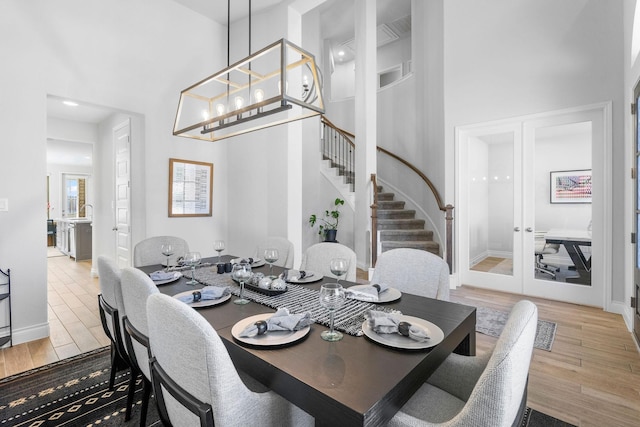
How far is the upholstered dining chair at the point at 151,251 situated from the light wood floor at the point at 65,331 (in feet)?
2.64

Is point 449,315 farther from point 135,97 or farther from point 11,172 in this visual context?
point 135,97

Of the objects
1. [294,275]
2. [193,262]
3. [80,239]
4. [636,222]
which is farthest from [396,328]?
[80,239]

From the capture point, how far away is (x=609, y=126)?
3457 mm

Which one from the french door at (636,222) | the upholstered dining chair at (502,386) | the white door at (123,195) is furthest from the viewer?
the white door at (123,195)

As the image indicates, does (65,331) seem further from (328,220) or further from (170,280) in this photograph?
(328,220)

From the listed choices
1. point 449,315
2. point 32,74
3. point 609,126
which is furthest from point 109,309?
point 609,126

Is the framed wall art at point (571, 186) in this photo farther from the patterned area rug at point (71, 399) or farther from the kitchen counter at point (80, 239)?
the kitchen counter at point (80, 239)

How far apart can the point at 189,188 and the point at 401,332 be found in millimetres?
3749

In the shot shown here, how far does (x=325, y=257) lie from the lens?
2518 mm

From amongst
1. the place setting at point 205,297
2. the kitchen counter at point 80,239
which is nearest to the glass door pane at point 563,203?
the place setting at point 205,297

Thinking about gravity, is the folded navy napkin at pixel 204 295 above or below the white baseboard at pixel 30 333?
above

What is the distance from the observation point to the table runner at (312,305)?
137cm

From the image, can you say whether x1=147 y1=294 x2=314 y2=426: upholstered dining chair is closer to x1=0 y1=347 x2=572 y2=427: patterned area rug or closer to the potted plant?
x1=0 y1=347 x2=572 y2=427: patterned area rug

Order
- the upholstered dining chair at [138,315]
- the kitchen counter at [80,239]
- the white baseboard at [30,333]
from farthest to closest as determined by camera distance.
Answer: the kitchen counter at [80,239] → the white baseboard at [30,333] → the upholstered dining chair at [138,315]
